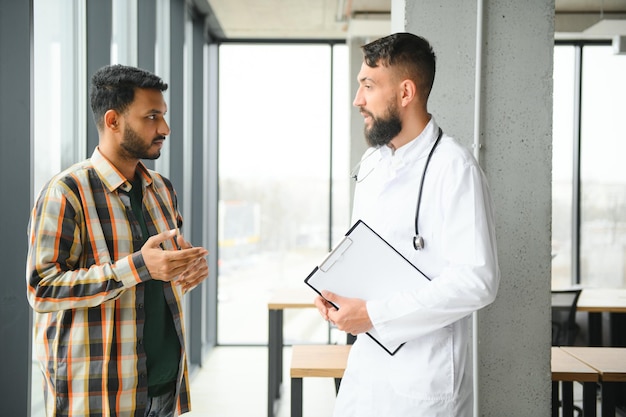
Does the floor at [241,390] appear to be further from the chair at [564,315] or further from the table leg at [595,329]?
the table leg at [595,329]

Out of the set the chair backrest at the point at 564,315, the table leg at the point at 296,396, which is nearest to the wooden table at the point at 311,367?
the table leg at the point at 296,396

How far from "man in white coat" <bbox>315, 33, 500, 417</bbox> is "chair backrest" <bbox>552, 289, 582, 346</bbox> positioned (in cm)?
302

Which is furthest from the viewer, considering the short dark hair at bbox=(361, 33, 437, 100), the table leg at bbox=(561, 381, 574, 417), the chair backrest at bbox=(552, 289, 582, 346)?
the chair backrest at bbox=(552, 289, 582, 346)

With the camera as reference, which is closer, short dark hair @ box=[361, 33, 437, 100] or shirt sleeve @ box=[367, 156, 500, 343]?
shirt sleeve @ box=[367, 156, 500, 343]

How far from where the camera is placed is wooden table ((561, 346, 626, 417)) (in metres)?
2.54

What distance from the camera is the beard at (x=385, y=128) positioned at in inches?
64.1

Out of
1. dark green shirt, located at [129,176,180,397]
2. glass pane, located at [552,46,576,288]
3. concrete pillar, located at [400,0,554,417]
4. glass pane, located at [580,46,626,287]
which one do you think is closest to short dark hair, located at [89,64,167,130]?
dark green shirt, located at [129,176,180,397]

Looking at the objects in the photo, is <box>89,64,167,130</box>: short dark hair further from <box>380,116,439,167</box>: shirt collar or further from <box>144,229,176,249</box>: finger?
<box>380,116,439,167</box>: shirt collar

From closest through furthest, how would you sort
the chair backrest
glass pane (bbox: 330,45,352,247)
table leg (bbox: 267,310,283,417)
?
table leg (bbox: 267,310,283,417)
the chair backrest
glass pane (bbox: 330,45,352,247)

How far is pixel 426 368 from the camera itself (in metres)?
1.48

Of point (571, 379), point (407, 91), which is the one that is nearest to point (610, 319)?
point (571, 379)

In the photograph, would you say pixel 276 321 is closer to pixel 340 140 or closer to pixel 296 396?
pixel 296 396

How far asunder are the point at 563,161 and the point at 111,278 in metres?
5.69

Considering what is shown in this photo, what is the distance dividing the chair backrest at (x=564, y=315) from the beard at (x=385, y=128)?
10.0ft
